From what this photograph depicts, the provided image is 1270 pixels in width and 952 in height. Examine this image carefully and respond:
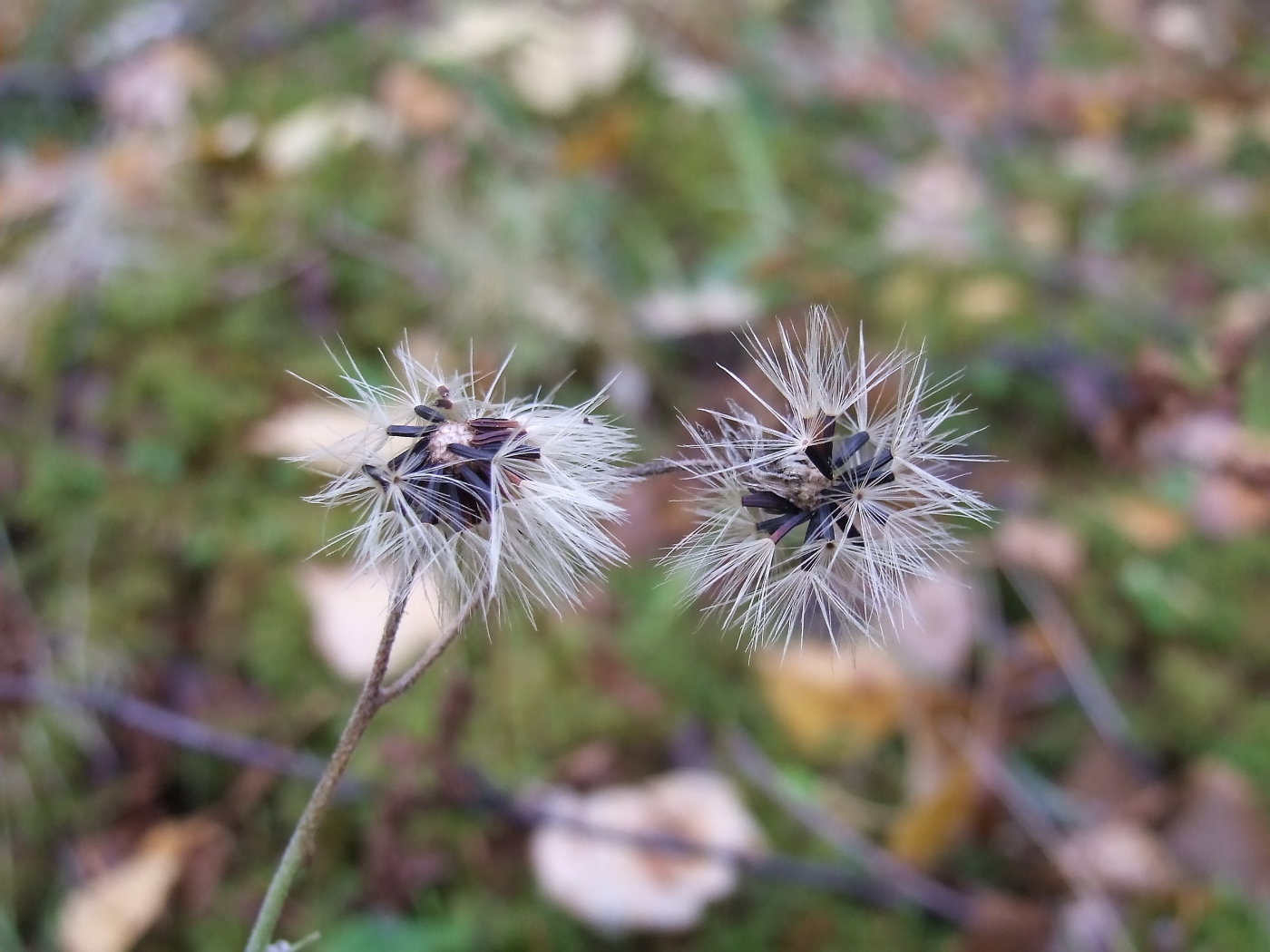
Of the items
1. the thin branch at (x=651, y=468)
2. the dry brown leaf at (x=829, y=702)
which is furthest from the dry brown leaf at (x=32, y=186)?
the thin branch at (x=651, y=468)

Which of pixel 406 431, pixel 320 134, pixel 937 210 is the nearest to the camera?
pixel 406 431

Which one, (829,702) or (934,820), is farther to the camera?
(829,702)

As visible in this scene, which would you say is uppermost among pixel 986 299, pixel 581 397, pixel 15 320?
pixel 986 299

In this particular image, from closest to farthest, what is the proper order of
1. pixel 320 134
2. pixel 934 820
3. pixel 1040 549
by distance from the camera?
pixel 934 820
pixel 1040 549
pixel 320 134

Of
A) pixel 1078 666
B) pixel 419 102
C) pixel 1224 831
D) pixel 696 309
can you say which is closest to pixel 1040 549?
pixel 1078 666

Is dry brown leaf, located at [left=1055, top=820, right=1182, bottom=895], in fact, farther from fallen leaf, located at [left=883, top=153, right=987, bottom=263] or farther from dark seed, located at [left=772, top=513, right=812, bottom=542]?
fallen leaf, located at [left=883, top=153, right=987, bottom=263]

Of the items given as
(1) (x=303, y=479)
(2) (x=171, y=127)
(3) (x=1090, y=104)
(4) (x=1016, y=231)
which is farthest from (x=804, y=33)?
(1) (x=303, y=479)

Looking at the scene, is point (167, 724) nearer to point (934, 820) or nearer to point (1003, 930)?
point (934, 820)

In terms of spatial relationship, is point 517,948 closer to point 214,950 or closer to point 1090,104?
point 214,950
